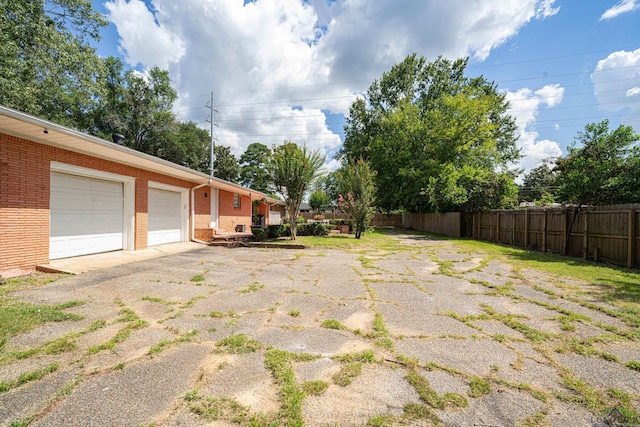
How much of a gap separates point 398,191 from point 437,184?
6.56 meters

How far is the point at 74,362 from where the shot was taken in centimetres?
237

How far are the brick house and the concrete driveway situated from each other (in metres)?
1.83

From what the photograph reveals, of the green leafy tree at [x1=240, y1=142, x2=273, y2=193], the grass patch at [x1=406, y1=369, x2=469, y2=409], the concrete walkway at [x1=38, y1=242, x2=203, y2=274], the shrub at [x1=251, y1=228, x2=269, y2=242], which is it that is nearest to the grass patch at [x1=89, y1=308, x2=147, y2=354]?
the grass patch at [x1=406, y1=369, x2=469, y2=409]

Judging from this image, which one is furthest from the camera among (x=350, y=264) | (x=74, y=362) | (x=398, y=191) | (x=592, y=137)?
(x=398, y=191)

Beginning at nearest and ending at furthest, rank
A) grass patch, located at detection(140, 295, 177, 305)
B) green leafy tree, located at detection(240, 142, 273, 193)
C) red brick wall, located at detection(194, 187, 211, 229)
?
grass patch, located at detection(140, 295, 177, 305) → red brick wall, located at detection(194, 187, 211, 229) → green leafy tree, located at detection(240, 142, 273, 193)

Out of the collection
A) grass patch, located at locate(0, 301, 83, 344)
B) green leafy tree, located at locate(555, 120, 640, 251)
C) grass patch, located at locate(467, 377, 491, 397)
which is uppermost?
green leafy tree, located at locate(555, 120, 640, 251)

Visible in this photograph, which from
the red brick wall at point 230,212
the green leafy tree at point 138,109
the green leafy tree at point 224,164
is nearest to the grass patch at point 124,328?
the red brick wall at point 230,212

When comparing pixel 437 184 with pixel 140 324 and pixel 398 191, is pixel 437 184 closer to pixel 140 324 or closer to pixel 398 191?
pixel 398 191

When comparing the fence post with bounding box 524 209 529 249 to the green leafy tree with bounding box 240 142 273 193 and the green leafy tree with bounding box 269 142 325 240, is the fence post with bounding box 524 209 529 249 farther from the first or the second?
the green leafy tree with bounding box 240 142 273 193

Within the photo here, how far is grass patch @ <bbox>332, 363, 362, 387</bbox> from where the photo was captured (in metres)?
2.14

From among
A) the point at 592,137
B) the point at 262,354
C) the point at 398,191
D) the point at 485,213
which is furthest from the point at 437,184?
the point at 262,354

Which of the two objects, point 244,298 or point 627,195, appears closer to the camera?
point 244,298

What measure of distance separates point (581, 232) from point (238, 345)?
37.5 ft

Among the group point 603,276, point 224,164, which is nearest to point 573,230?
point 603,276
